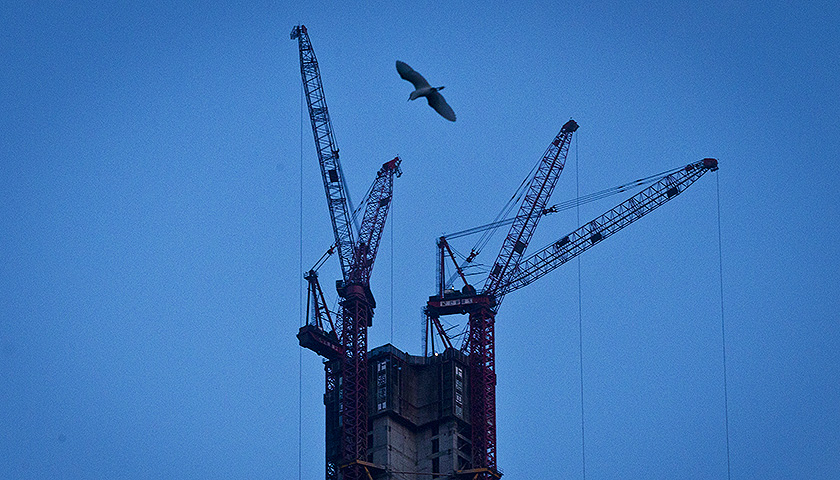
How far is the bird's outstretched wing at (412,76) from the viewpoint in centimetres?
11594

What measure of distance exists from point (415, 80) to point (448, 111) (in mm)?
4851

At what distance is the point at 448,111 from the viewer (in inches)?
4454

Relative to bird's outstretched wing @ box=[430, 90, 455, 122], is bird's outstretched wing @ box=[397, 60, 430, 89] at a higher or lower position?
higher

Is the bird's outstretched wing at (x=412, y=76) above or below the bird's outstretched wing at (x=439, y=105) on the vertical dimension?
above

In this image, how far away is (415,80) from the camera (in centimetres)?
11669

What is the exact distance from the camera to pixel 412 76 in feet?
383

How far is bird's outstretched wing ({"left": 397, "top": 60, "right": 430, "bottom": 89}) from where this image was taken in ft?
380
